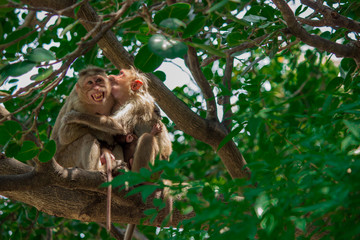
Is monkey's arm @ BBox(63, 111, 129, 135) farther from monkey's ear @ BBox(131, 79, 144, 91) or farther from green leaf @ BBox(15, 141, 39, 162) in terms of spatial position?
green leaf @ BBox(15, 141, 39, 162)

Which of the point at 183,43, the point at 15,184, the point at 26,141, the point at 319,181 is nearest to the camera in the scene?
the point at 319,181

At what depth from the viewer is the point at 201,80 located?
5.11 meters

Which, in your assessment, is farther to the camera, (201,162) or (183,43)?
(201,162)

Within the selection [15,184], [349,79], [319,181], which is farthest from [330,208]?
[349,79]

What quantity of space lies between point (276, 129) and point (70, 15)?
8.96 feet

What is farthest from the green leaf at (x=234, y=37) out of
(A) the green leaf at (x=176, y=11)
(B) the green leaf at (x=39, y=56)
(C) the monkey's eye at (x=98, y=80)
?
(C) the monkey's eye at (x=98, y=80)

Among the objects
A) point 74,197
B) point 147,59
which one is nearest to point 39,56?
point 147,59

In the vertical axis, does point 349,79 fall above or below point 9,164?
below

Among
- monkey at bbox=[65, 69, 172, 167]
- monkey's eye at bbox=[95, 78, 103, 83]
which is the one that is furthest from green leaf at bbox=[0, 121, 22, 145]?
monkey's eye at bbox=[95, 78, 103, 83]

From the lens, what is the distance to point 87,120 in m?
5.19

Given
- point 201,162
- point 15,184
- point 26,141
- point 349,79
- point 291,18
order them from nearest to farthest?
point 26,141
point 15,184
point 291,18
point 349,79
point 201,162

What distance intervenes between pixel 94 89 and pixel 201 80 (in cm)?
136

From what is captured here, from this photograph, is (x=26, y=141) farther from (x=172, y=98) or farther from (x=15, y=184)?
(x=172, y=98)

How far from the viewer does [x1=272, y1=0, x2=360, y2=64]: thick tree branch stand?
3.65m
